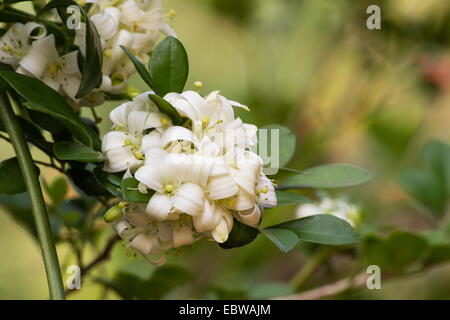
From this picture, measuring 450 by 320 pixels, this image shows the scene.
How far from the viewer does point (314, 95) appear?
70.0 inches

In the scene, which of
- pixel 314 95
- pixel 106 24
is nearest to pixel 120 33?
pixel 106 24

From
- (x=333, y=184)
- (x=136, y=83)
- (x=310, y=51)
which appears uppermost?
(x=310, y=51)

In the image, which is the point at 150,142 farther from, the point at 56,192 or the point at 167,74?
the point at 56,192

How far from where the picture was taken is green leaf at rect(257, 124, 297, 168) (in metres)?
0.55

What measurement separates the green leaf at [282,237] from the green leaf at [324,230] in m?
0.01

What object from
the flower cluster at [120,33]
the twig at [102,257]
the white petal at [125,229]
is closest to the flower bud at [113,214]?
the white petal at [125,229]

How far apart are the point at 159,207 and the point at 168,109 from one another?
0.25 feet

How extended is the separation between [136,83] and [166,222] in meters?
1.06

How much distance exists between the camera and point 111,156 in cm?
48

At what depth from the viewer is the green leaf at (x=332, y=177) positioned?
58cm

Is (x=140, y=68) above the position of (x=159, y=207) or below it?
above

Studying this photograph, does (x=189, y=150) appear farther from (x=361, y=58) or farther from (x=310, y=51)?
(x=310, y=51)

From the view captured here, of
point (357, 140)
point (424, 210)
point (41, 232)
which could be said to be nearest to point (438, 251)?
point (424, 210)

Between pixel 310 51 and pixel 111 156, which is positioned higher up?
pixel 310 51
